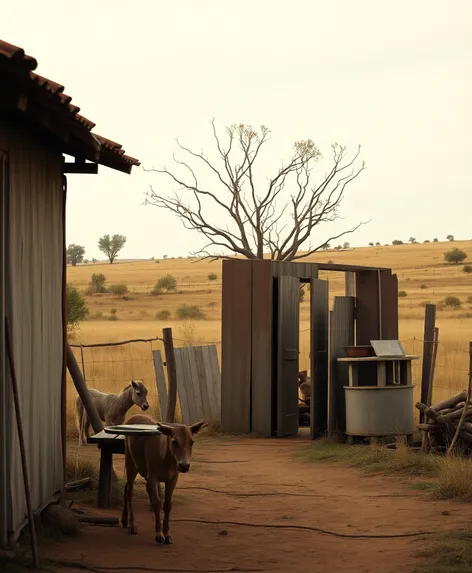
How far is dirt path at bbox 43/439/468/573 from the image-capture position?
842 cm

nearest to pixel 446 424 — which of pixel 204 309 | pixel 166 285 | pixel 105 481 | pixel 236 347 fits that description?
pixel 236 347

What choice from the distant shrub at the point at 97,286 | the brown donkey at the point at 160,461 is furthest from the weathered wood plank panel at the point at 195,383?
the distant shrub at the point at 97,286

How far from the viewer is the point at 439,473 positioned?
40.8ft

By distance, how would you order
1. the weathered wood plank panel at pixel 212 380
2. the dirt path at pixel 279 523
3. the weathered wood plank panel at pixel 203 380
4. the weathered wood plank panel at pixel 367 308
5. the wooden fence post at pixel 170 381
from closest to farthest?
the dirt path at pixel 279 523 → the wooden fence post at pixel 170 381 → the weathered wood plank panel at pixel 367 308 → the weathered wood plank panel at pixel 203 380 → the weathered wood plank panel at pixel 212 380

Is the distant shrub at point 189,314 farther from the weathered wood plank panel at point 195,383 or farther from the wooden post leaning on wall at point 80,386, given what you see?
the wooden post leaning on wall at point 80,386

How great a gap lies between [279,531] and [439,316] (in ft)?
138

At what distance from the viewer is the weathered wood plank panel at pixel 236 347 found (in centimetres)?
1798

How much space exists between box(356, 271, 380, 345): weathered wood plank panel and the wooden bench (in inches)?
330

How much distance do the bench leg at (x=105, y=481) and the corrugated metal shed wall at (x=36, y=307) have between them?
685mm

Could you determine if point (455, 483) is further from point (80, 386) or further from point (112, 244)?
point (112, 244)

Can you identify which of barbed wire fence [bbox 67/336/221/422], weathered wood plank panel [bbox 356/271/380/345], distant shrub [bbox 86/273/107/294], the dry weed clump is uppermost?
distant shrub [bbox 86/273/107/294]

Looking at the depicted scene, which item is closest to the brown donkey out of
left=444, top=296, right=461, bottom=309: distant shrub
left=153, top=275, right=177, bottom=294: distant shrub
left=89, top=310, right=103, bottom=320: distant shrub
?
left=89, top=310, right=103, bottom=320: distant shrub

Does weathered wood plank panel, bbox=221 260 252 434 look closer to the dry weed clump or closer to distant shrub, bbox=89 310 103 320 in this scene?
the dry weed clump

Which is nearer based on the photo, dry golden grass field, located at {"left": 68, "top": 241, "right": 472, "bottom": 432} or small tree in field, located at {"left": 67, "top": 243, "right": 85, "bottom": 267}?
dry golden grass field, located at {"left": 68, "top": 241, "right": 472, "bottom": 432}
